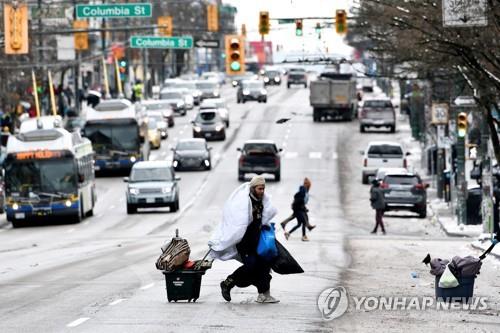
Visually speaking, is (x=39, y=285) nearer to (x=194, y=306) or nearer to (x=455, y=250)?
(x=194, y=306)

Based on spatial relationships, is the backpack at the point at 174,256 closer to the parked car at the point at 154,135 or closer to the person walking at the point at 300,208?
the person walking at the point at 300,208

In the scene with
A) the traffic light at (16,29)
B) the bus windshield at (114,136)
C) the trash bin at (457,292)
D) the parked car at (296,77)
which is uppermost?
the traffic light at (16,29)

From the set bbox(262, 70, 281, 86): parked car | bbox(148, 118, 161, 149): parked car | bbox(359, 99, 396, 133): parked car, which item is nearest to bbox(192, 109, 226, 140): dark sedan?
bbox(148, 118, 161, 149): parked car

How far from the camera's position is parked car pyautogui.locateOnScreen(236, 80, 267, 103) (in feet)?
363

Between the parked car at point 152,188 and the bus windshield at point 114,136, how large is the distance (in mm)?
13103

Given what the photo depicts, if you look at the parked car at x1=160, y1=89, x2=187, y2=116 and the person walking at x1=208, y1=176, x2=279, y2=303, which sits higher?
the person walking at x1=208, y1=176, x2=279, y2=303

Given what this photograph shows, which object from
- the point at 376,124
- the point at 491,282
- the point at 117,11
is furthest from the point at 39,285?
the point at 376,124

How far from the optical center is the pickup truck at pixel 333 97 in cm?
8750

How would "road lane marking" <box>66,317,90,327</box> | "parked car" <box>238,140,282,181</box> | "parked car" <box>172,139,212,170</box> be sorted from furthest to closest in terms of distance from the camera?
"parked car" <box>172,139,212,170</box>, "parked car" <box>238,140,282,181</box>, "road lane marking" <box>66,317,90,327</box>

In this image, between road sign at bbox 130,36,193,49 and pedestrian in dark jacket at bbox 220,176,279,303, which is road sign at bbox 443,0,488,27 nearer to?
pedestrian in dark jacket at bbox 220,176,279,303

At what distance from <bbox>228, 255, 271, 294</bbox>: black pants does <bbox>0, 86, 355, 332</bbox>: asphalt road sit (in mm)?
323

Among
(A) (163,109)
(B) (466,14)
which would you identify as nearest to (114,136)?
(A) (163,109)

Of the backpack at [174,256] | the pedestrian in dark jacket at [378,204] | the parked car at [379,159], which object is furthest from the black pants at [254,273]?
the parked car at [379,159]

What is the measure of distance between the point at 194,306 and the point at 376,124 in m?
67.0
